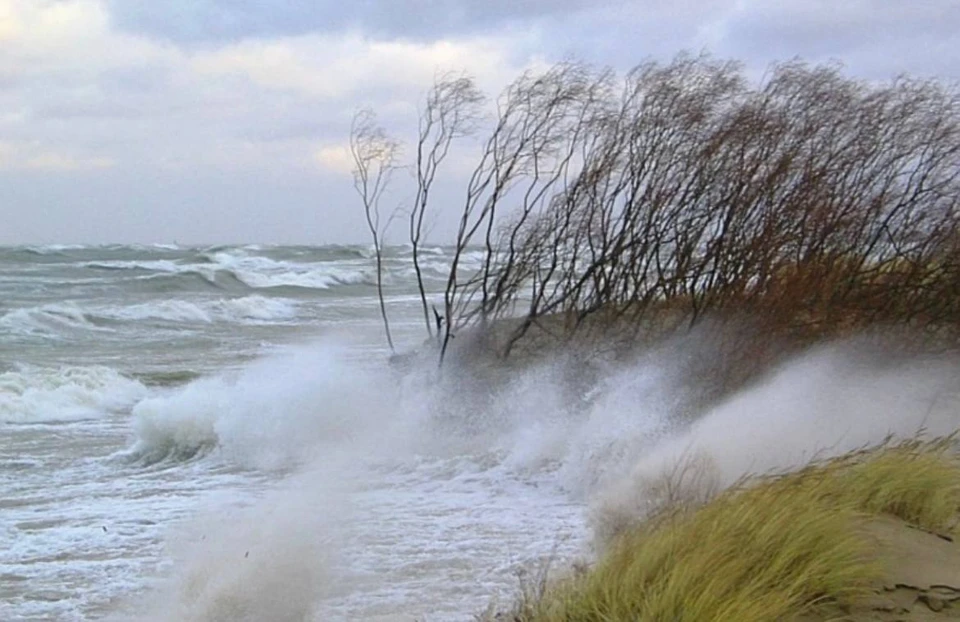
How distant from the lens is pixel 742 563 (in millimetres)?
5137


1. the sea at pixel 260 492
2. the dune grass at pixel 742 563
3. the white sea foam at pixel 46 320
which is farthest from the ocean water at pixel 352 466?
the white sea foam at pixel 46 320

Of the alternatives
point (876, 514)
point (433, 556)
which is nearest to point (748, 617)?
point (876, 514)

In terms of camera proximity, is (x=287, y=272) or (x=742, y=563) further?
(x=287, y=272)

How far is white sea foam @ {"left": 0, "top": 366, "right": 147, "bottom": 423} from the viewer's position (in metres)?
17.2

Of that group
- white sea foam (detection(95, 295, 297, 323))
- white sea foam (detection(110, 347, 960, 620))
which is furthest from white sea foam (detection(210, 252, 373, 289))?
white sea foam (detection(110, 347, 960, 620))

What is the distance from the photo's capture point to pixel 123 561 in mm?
8766

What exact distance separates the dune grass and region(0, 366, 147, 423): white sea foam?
12.9 m

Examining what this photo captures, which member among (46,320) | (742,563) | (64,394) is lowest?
(46,320)

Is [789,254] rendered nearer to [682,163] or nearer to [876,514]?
[682,163]

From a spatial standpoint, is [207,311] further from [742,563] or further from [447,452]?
[742,563]

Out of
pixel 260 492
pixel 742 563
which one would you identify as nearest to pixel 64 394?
pixel 260 492

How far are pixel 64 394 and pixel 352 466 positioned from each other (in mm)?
7590

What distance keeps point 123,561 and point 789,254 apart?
411 inches

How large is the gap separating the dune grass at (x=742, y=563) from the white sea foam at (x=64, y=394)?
42.4ft
